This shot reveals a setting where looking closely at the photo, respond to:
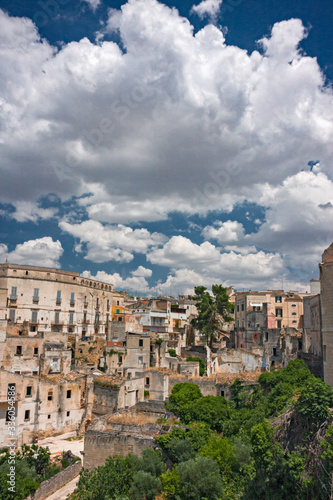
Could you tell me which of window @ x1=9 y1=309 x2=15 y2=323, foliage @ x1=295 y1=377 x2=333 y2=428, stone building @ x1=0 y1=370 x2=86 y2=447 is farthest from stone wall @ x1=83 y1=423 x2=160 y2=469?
window @ x1=9 y1=309 x2=15 y2=323

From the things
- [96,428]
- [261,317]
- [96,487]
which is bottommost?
[96,487]

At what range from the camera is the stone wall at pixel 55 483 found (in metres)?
20.4

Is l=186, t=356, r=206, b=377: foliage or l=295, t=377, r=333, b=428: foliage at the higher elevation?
l=295, t=377, r=333, b=428: foliage

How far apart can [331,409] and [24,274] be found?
140ft

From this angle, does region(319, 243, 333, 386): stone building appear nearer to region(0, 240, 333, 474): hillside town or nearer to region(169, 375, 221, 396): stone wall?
region(0, 240, 333, 474): hillside town

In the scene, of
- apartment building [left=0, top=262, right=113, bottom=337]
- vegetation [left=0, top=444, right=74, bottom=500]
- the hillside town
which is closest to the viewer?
vegetation [left=0, top=444, right=74, bottom=500]

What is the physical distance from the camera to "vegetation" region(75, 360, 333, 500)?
11859mm

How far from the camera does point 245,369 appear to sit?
129 feet

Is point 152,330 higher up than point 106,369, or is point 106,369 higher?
point 152,330

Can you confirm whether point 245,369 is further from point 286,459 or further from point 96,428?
point 286,459

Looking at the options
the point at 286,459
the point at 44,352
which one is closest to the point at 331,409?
the point at 286,459

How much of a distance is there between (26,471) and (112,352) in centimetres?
1973

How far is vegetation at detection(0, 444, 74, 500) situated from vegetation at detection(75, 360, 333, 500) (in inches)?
152

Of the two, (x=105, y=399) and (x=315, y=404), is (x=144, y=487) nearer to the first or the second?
(x=315, y=404)
